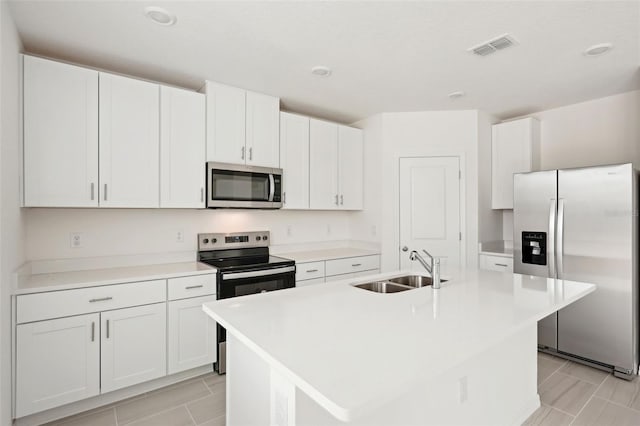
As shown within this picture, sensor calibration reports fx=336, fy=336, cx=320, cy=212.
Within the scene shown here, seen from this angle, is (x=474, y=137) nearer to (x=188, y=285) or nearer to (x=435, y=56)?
(x=435, y=56)

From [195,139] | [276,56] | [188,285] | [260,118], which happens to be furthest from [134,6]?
[188,285]

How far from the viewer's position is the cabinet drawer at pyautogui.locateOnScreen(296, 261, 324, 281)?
3340mm

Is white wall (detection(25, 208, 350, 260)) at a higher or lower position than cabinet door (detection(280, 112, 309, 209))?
lower

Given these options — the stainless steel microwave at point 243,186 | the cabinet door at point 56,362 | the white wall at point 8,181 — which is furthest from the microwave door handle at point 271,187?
the white wall at point 8,181

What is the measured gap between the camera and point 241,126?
126 inches

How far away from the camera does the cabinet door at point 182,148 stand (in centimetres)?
280

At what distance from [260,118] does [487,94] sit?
2277 millimetres

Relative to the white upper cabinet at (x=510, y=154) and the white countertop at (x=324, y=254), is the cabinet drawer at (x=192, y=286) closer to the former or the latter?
the white countertop at (x=324, y=254)

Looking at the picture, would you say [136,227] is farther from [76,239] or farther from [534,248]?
[534,248]

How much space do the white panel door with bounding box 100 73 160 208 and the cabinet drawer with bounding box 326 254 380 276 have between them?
1.81 metres

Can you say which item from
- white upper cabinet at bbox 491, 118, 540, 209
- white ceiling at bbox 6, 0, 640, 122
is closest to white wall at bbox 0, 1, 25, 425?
white ceiling at bbox 6, 0, 640, 122

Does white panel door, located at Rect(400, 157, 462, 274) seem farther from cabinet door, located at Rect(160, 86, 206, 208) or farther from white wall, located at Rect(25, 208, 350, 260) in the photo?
cabinet door, located at Rect(160, 86, 206, 208)

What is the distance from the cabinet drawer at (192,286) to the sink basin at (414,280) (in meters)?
1.47

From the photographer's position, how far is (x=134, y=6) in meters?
1.95
